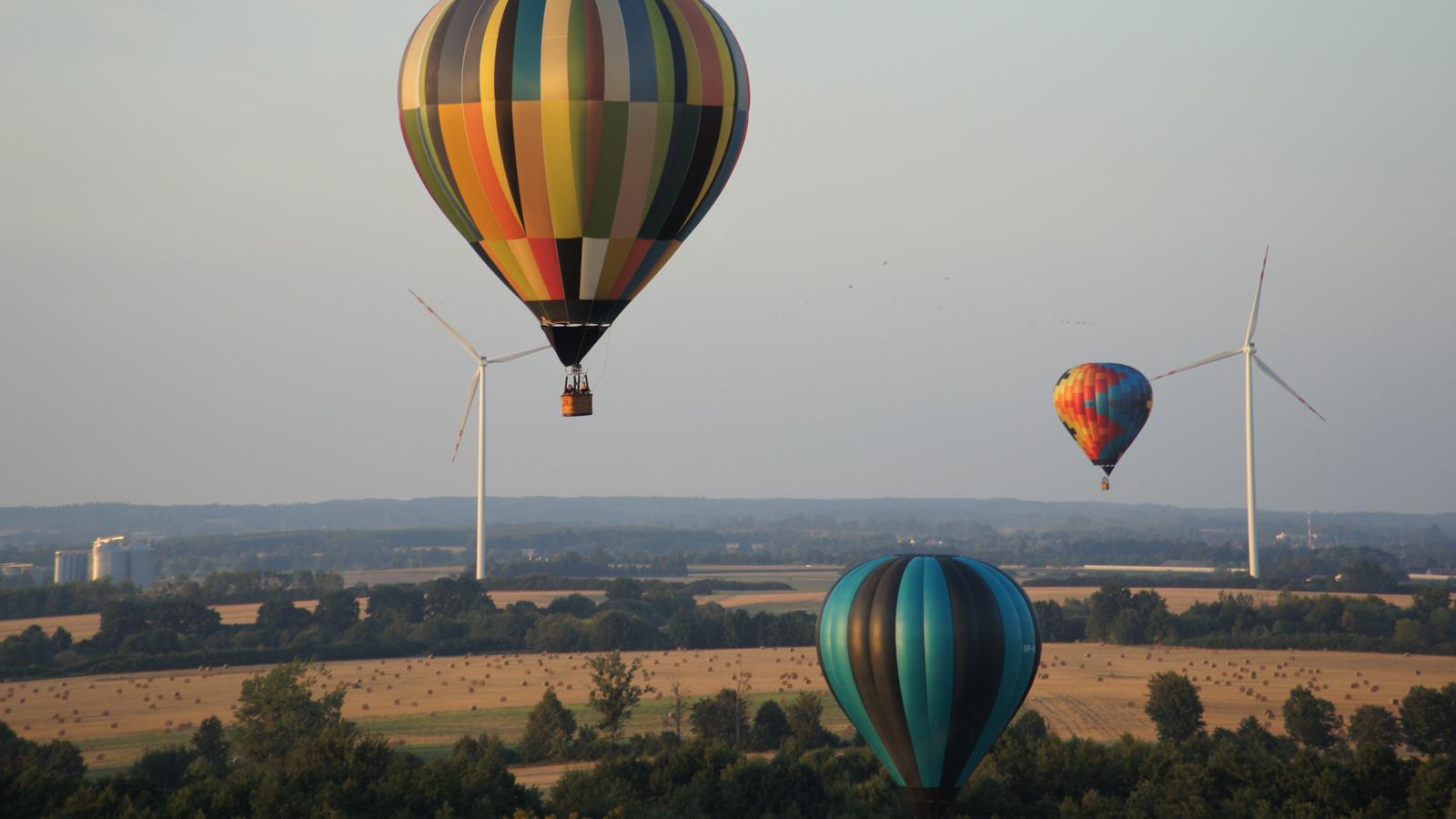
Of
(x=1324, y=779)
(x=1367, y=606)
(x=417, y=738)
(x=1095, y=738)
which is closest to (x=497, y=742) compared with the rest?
(x=417, y=738)

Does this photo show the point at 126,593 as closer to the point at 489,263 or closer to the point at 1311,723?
the point at 1311,723

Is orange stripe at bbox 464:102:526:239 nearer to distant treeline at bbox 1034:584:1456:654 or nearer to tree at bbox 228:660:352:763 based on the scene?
tree at bbox 228:660:352:763

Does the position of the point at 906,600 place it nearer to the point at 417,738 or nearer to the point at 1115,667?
the point at 417,738

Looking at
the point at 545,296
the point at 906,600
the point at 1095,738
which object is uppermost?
the point at 545,296

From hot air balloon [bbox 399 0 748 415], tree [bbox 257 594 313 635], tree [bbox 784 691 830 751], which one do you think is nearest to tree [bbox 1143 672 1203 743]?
tree [bbox 784 691 830 751]

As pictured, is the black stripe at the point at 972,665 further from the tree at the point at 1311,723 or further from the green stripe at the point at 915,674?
the tree at the point at 1311,723

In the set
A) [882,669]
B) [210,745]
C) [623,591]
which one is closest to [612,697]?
[210,745]
